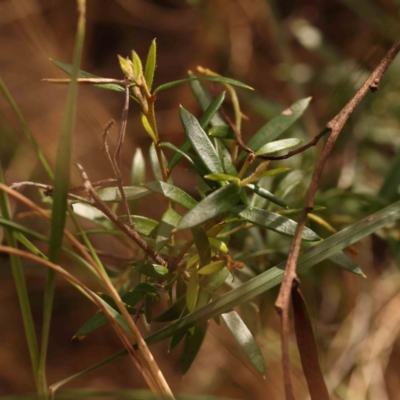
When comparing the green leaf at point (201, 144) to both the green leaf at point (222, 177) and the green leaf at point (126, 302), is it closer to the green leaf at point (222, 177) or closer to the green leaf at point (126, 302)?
the green leaf at point (222, 177)

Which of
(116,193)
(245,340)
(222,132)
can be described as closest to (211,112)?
(222,132)

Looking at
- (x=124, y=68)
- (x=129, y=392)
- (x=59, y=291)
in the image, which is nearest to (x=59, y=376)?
(x=59, y=291)

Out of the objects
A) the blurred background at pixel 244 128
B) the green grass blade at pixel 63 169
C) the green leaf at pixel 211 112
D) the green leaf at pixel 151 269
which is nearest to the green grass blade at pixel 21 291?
the green grass blade at pixel 63 169

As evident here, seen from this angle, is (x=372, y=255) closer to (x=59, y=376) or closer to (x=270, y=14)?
(x=270, y=14)

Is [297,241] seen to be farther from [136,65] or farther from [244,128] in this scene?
[244,128]

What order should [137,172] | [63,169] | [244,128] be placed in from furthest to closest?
[244,128] < [137,172] < [63,169]

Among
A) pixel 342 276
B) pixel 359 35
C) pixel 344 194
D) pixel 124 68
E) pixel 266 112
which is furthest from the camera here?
pixel 359 35

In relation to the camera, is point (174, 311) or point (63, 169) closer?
point (63, 169)
